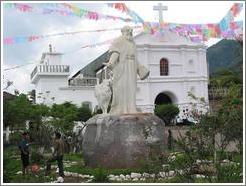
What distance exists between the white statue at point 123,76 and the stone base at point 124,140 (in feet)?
1.70

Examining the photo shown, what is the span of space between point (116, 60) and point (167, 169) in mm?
3317

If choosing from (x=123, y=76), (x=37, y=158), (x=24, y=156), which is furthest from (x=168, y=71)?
(x=24, y=156)

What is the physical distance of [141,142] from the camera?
29.2 feet

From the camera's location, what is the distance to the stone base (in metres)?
8.86

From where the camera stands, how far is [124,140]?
888cm

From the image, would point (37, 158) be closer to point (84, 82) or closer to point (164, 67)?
point (84, 82)

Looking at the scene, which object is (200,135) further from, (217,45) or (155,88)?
(217,45)

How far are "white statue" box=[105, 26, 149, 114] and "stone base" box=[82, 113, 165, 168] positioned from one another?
1.70 ft

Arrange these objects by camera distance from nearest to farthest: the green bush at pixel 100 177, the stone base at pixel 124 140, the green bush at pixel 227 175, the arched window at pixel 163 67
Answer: the green bush at pixel 227 175 < the green bush at pixel 100 177 < the stone base at pixel 124 140 < the arched window at pixel 163 67

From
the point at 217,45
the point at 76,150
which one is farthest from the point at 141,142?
the point at 217,45

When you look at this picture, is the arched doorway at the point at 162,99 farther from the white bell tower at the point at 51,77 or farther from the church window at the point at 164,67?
the white bell tower at the point at 51,77

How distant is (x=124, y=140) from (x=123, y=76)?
1523 mm

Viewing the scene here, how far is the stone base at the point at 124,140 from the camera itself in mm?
8859

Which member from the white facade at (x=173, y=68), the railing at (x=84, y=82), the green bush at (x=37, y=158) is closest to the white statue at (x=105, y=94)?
the green bush at (x=37, y=158)
